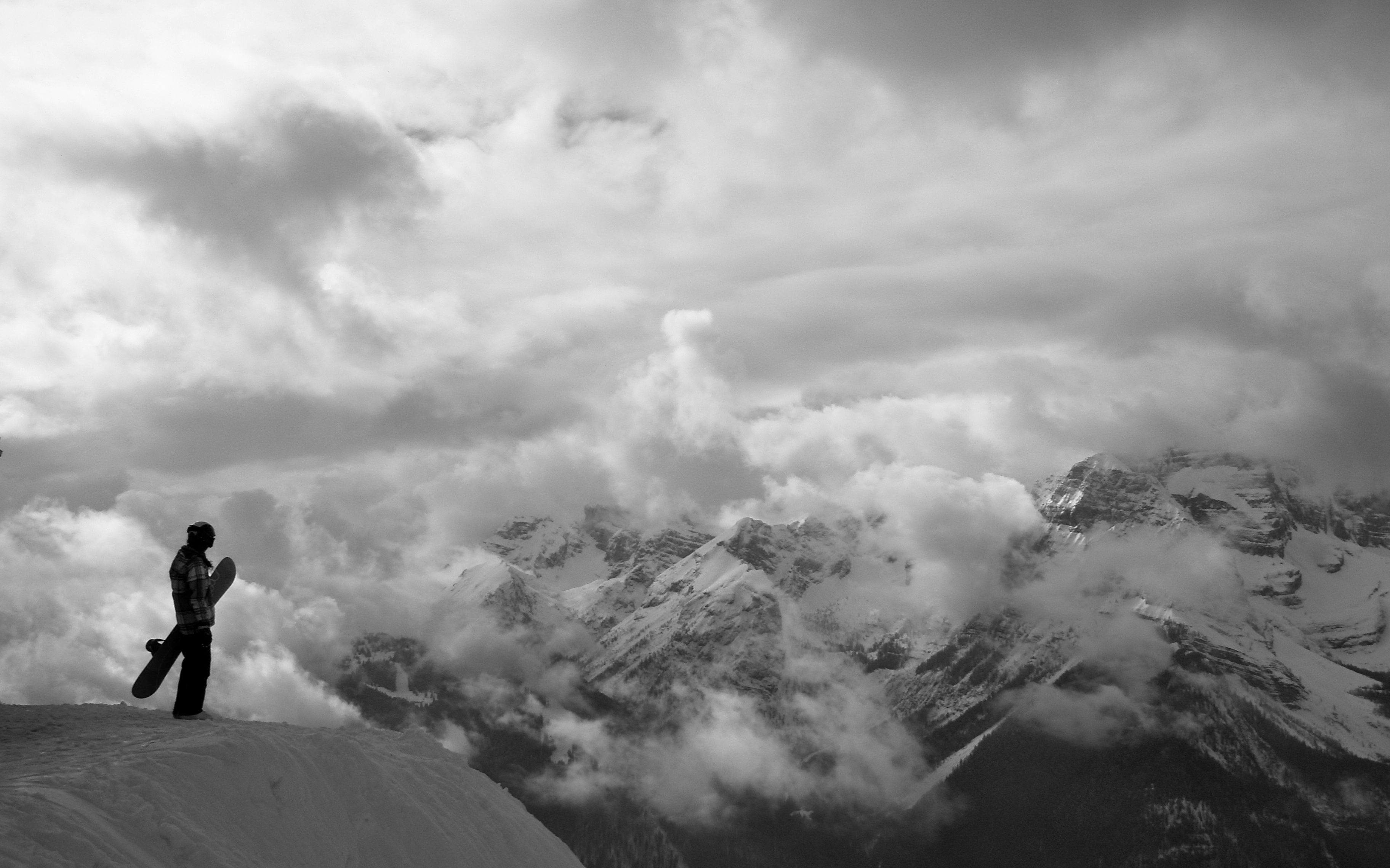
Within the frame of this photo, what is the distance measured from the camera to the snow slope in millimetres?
16109

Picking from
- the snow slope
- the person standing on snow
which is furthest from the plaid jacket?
the snow slope

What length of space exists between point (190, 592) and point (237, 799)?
5.84m

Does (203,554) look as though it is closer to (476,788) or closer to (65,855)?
(476,788)

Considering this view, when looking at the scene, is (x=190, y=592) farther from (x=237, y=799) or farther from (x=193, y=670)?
(x=237, y=799)

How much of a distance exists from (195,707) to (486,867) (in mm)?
6425

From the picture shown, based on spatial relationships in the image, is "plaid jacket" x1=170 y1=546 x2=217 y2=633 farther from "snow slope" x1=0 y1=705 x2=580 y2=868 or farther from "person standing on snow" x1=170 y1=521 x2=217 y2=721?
"snow slope" x1=0 y1=705 x2=580 y2=868

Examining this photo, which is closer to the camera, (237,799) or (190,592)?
(237,799)

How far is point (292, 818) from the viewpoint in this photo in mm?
19750

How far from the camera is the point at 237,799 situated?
1905 cm

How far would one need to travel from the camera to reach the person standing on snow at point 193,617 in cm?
2331

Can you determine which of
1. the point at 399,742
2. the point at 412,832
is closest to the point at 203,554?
the point at 399,742

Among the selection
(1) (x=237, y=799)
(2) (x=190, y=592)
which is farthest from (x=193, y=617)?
(1) (x=237, y=799)

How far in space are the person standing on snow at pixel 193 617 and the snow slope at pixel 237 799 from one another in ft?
2.18

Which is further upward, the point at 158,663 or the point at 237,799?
the point at 158,663
